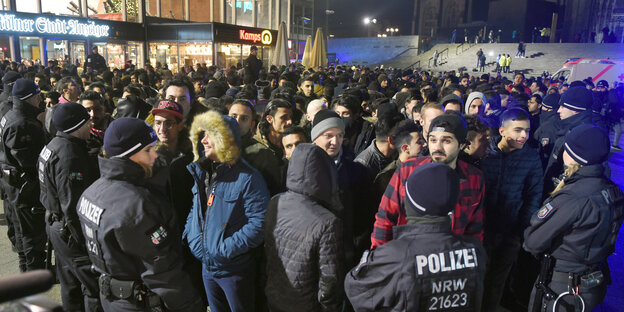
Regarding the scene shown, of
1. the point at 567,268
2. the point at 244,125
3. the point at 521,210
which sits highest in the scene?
the point at 244,125

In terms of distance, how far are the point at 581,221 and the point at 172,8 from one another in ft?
120

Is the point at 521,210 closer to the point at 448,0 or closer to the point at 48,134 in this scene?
the point at 48,134

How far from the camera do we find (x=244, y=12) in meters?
36.9

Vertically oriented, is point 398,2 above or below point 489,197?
above

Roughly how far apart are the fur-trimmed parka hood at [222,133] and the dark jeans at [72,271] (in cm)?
160

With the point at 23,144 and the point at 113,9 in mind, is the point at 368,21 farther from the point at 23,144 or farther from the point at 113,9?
the point at 23,144

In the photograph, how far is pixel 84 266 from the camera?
3.51 m

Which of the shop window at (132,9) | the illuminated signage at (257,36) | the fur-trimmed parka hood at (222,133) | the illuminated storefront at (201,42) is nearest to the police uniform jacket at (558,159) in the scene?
the fur-trimmed parka hood at (222,133)

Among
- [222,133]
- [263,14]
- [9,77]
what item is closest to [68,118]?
[222,133]

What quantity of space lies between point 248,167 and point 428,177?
4.75 feet

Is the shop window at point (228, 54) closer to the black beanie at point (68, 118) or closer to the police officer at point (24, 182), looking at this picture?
the police officer at point (24, 182)

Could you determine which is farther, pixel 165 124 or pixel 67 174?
pixel 165 124

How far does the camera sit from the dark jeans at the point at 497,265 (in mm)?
3895

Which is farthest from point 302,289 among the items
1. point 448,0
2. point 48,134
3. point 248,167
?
point 448,0
